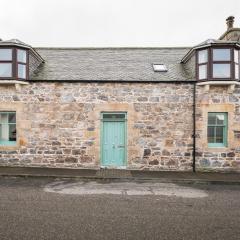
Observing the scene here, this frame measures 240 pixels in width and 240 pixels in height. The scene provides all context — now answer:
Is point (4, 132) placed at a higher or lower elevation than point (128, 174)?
higher

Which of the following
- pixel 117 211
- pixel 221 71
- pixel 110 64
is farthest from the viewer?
pixel 110 64

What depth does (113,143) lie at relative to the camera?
493 inches

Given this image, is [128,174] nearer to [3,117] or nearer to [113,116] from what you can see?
[113,116]

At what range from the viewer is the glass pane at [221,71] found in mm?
12086

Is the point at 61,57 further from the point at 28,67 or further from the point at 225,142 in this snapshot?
the point at 225,142

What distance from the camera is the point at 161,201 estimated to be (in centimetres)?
744

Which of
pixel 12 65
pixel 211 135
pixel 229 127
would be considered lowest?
pixel 211 135

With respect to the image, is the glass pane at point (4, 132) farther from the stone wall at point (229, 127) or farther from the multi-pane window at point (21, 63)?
the stone wall at point (229, 127)

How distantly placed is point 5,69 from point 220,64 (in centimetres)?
Result: 1014

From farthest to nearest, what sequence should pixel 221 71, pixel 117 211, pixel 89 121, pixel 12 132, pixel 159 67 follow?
pixel 159 67 → pixel 12 132 → pixel 89 121 → pixel 221 71 → pixel 117 211

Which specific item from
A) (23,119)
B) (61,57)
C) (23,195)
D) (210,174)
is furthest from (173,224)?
(61,57)

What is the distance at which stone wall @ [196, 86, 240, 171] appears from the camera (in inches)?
478

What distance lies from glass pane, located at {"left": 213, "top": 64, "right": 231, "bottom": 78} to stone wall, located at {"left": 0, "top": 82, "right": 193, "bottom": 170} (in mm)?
1382

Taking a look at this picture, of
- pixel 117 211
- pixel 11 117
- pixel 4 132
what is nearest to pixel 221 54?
pixel 117 211
